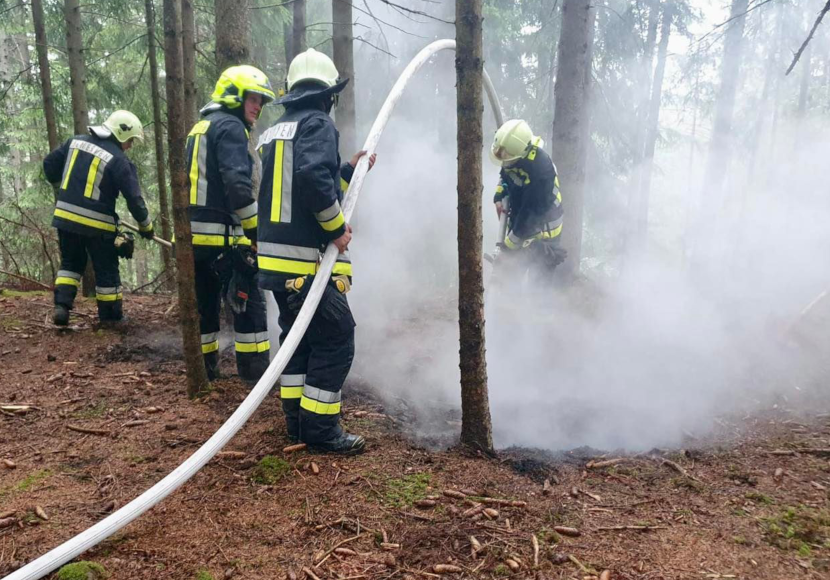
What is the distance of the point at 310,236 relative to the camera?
3.32 metres

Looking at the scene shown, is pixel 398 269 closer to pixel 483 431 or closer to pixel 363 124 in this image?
pixel 363 124

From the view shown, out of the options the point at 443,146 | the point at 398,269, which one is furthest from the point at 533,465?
the point at 443,146

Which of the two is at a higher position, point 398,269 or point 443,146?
point 443,146

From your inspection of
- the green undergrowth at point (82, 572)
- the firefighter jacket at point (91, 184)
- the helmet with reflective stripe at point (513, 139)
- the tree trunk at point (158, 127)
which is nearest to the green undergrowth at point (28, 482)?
the green undergrowth at point (82, 572)

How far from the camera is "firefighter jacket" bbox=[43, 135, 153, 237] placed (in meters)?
5.46

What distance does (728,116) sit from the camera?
16.5 m

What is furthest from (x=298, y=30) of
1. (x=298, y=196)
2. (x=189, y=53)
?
(x=298, y=196)

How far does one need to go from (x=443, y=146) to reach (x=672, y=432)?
31.7ft

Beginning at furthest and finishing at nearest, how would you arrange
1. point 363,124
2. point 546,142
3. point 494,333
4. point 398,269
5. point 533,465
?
point 546,142 → point 363,124 → point 398,269 → point 494,333 → point 533,465

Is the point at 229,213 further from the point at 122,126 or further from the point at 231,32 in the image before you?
the point at 122,126

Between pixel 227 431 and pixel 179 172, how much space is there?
1924 millimetres

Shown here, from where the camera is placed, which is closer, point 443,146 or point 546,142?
point 443,146

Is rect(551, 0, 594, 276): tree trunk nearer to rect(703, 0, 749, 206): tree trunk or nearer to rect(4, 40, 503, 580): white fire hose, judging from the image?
rect(4, 40, 503, 580): white fire hose

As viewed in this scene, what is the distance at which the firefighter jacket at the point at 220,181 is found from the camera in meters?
4.02
